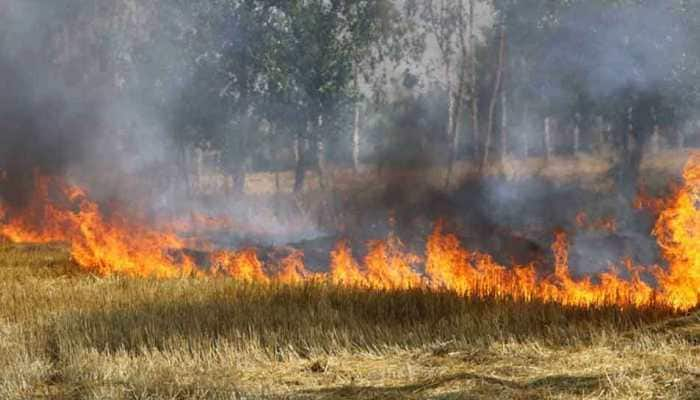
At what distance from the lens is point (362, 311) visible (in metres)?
10.6

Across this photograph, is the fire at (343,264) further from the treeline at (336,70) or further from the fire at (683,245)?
the treeline at (336,70)

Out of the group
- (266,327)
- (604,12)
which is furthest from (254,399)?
(604,12)

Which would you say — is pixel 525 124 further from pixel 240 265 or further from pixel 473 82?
pixel 240 265

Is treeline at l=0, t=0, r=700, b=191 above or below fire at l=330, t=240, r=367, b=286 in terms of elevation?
above

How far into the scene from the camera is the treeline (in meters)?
23.5

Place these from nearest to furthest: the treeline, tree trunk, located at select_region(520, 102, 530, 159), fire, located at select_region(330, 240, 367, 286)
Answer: fire, located at select_region(330, 240, 367, 286), the treeline, tree trunk, located at select_region(520, 102, 530, 159)

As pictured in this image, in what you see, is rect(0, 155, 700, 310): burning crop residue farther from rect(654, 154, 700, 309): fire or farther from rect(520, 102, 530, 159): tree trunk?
rect(520, 102, 530, 159): tree trunk

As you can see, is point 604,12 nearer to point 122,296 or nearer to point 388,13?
point 122,296

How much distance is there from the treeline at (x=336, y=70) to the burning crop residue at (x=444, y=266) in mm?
8399

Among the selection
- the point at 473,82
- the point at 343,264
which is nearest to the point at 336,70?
the point at 473,82

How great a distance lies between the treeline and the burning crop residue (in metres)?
8.40

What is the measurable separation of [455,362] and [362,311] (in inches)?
102

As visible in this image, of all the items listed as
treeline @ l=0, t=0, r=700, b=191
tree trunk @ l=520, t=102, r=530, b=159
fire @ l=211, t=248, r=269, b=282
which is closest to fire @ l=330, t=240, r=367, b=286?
fire @ l=211, t=248, r=269, b=282

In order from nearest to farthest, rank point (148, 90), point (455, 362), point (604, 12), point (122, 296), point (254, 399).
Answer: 1. point (254, 399)
2. point (455, 362)
3. point (122, 296)
4. point (604, 12)
5. point (148, 90)
